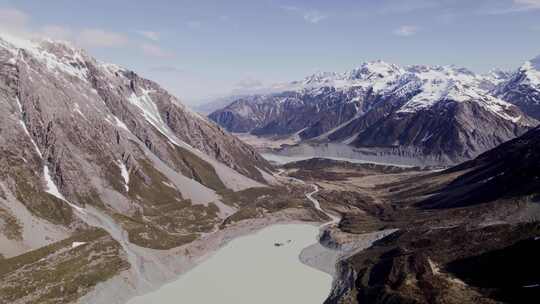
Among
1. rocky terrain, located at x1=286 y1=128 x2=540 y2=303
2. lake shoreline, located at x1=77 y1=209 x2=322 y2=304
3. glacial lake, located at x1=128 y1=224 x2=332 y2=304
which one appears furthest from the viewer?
glacial lake, located at x1=128 y1=224 x2=332 y2=304

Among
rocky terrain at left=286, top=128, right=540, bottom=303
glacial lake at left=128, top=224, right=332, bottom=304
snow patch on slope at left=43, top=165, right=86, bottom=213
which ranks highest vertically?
snow patch on slope at left=43, top=165, right=86, bottom=213

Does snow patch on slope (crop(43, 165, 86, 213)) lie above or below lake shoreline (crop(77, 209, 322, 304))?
above

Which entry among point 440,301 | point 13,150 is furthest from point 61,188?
point 440,301

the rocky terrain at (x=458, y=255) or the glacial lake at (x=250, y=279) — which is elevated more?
the rocky terrain at (x=458, y=255)

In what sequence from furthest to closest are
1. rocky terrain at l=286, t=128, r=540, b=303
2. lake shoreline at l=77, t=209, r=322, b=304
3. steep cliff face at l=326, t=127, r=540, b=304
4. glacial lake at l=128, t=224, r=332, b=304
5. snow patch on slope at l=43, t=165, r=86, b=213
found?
snow patch on slope at l=43, t=165, r=86, b=213 → glacial lake at l=128, t=224, r=332, b=304 → lake shoreline at l=77, t=209, r=322, b=304 → rocky terrain at l=286, t=128, r=540, b=303 → steep cliff face at l=326, t=127, r=540, b=304

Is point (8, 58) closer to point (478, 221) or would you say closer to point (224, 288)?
point (224, 288)

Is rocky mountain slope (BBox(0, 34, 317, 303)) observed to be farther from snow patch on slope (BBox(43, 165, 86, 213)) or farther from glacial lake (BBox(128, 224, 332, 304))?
glacial lake (BBox(128, 224, 332, 304))

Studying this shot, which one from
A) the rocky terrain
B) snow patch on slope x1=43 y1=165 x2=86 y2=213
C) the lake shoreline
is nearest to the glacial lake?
the lake shoreline

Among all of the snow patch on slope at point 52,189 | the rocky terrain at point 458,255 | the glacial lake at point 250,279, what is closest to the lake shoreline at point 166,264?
the glacial lake at point 250,279

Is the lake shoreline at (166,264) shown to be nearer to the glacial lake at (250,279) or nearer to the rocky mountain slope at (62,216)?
the rocky mountain slope at (62,216)
